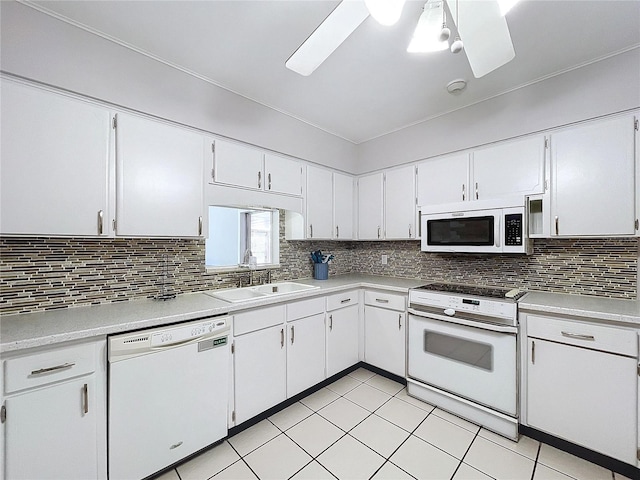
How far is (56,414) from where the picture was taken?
1.30m

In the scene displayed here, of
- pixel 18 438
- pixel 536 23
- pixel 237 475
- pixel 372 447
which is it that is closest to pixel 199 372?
pixel 237 475

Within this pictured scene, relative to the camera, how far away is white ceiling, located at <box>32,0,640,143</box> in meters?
1.49

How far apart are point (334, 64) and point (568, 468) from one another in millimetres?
2976

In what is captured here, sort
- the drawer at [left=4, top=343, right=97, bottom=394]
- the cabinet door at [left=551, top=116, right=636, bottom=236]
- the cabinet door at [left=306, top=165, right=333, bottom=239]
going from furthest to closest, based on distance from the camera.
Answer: the cabinet door at [left=306, top=165, right=333, bottom=239], the cabinet door at [left=551, top=116, right=636, bottom=236], the drawer at [left=4, top=343, right=97, bottom=394]

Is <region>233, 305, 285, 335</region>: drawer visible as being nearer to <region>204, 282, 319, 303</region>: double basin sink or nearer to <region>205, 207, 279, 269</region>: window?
<region>204, 282, 319, 303</region>: double basin sink

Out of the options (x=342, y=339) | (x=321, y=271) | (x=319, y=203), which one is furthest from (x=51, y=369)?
(x=319, y=203)

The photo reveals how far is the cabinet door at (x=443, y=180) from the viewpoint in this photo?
256 cm

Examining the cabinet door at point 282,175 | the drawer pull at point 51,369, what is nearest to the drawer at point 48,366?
the drawer pull at point 51,369

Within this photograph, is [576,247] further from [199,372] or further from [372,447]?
[199,372]

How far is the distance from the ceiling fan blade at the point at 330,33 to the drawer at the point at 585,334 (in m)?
2.10

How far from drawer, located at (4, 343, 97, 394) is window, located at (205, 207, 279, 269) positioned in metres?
1.14

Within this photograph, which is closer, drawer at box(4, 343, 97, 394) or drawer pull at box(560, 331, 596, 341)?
drawer at box(4, 343, 97, 394)

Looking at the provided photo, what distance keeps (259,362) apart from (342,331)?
0.95m

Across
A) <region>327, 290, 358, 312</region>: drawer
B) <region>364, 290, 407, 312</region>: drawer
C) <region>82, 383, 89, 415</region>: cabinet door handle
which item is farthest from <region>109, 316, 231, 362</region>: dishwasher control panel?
<region>364, 290, 407, 312</region>: drawer
